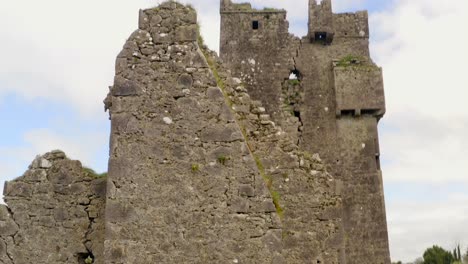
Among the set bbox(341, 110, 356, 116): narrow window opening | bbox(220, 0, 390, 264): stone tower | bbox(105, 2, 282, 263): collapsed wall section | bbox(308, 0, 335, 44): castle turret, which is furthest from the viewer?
bbox(308, 0, 335, 44): castle turret

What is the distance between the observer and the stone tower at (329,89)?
1612 centimetres

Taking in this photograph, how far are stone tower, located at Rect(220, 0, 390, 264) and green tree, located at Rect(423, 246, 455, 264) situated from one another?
135ft

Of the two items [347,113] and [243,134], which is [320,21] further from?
[243,134]

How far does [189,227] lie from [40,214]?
243cm

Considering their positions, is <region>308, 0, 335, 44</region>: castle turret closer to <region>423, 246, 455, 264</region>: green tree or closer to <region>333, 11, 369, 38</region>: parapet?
<region>333, 11, 369, 38</region>: parapet

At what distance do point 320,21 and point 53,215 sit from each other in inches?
462

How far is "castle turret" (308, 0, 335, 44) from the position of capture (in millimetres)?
17609

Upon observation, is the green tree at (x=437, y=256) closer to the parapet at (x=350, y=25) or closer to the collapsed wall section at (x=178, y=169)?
the parapet at (x=350, y=25)

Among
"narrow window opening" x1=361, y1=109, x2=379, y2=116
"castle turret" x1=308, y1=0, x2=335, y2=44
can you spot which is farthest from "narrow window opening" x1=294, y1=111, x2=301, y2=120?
"castle turret" x1=308, y1=0, x2=335, y2=44

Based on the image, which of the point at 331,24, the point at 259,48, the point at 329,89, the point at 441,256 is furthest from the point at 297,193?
the point at 441,256

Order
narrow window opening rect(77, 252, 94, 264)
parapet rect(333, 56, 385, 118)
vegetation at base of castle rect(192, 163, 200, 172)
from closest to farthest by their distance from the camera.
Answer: vegetation at base of castle rect(192, 163, 200, 172)
narrow window opening rect(77, 252, 94, 264)
parapet rect(333, 56, 385, 118)

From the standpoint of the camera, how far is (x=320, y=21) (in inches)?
696

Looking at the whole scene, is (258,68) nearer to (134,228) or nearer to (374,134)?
(374,134)

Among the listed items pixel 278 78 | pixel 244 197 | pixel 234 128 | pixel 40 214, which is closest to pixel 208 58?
pixel 234 128
